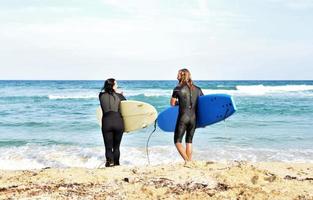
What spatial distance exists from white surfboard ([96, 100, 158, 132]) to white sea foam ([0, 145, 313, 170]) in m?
1.38

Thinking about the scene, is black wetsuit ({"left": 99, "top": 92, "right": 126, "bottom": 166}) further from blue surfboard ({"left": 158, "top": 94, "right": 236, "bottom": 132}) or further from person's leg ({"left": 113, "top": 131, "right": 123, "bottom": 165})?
blue surfboard ({"left": 158, "top": 94, "right": 236, "bottom": 132})

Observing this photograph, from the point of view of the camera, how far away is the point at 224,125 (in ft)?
48.6

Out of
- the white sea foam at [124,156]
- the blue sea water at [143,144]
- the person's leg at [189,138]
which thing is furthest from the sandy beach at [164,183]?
the blue sea water at [143,144]

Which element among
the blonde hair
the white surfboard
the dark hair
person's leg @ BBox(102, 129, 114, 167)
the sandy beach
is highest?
the blonde hair

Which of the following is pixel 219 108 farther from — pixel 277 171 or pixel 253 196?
pixel 253 196

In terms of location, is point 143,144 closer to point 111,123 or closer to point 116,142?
point 116,142

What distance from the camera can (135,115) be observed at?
7938 mm

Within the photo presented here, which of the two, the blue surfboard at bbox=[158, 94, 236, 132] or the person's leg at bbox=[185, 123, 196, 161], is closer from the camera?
the person's leg at bbox=[185, 123, 196, 161]

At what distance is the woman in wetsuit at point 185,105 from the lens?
6.92 meters

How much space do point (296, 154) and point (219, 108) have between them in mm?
3162

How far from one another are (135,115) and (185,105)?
1.24 meters

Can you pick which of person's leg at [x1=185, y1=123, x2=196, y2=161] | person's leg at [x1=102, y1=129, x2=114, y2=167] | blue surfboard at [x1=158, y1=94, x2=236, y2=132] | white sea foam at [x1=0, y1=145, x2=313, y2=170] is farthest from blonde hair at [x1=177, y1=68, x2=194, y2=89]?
white sea foam at [x1=0, y1=145, x2=313, y2=170]

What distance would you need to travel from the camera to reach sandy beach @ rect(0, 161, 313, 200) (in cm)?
523

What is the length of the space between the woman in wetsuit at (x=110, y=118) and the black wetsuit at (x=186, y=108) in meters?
0.90
